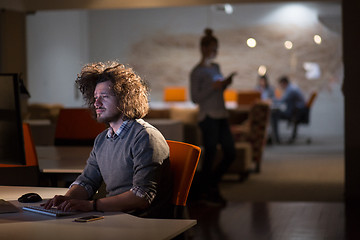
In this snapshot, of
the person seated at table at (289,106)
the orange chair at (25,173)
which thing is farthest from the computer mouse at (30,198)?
the person seated at table at (289,106)

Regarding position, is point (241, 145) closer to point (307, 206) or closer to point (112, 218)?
point (307, 206)

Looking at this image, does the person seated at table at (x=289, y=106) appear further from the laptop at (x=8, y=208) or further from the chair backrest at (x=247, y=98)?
the laptop at (x=8, y=208)

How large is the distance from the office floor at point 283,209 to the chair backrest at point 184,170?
88.2 inches

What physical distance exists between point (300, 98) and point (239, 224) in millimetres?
8150

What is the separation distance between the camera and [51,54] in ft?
43.7

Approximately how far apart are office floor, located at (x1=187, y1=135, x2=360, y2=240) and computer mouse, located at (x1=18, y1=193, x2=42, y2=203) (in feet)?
8.14

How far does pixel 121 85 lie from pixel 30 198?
0.53 meters

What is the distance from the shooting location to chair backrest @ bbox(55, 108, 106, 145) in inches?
A: 183

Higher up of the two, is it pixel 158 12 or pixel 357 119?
pixel 158 12

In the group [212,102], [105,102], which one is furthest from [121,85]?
[212,102]

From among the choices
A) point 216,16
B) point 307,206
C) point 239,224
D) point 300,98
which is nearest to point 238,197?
point 307,206

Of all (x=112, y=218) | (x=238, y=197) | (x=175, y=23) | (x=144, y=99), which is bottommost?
(x=238, y=197)

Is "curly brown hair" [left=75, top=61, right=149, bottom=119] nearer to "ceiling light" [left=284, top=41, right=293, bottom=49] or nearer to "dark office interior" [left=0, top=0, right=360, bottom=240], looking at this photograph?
"dark office interior" [left=0, top=0, right=360, bottom=240]

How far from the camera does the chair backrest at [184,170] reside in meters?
2.45
